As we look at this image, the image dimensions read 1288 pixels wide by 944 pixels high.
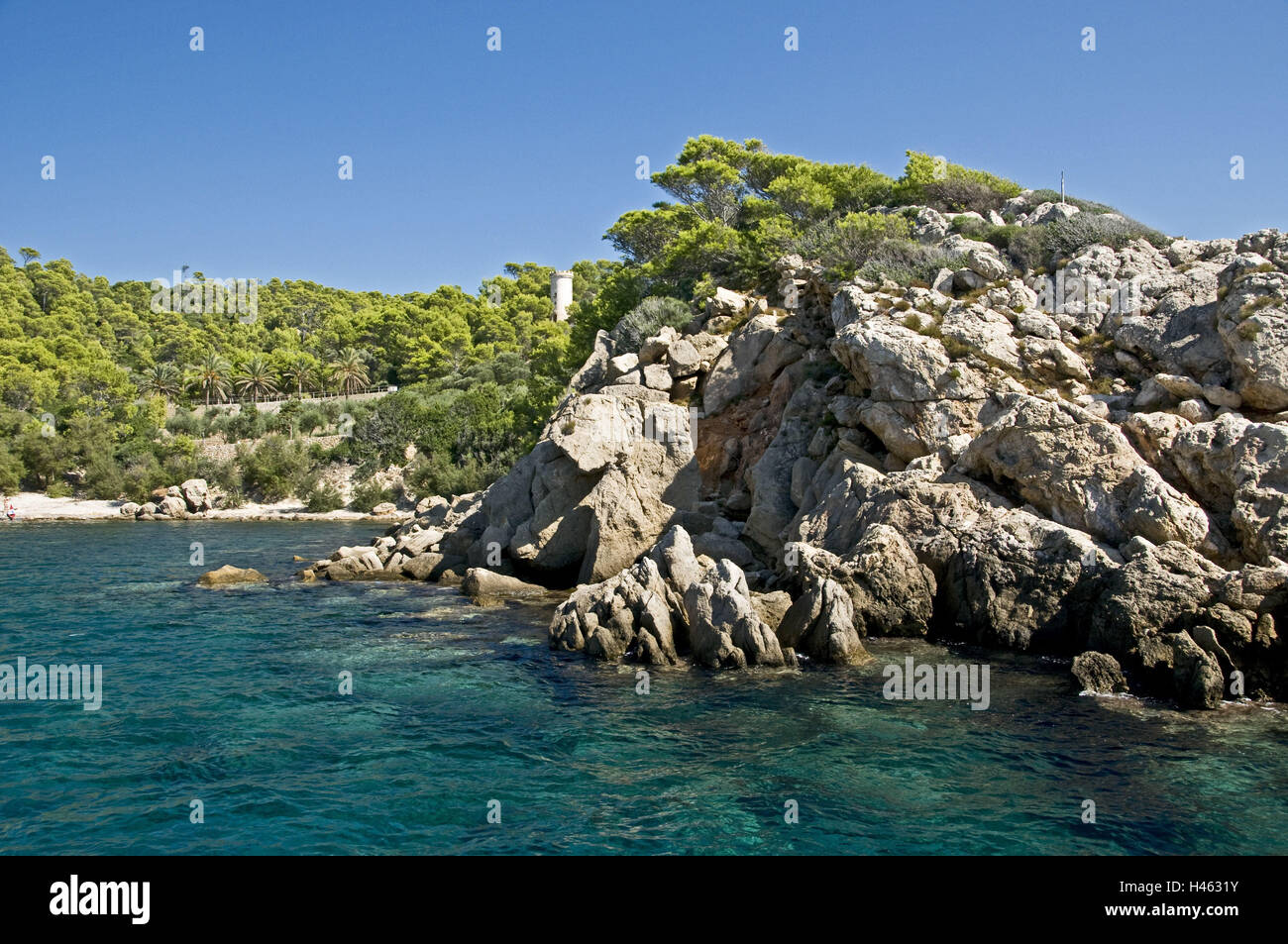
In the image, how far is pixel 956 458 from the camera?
21.7m

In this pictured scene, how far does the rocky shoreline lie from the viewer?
16750mm

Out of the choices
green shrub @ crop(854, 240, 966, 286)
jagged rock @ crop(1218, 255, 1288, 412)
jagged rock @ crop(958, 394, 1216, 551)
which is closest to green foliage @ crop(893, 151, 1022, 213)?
green shrub @ crop(854, 240, 966, 286)

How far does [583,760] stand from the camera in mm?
12828

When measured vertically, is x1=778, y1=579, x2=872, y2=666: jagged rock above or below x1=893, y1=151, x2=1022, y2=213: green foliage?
below

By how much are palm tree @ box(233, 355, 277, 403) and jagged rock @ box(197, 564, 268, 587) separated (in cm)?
4813

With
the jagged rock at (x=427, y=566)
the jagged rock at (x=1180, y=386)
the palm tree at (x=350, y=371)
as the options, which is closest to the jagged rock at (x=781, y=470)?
the jagged rock at (x=1180, y=386)

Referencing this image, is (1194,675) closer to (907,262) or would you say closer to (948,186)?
(907,262)

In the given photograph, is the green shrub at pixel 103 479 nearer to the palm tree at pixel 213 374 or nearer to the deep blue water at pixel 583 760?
the palm tree at pixel 213 374

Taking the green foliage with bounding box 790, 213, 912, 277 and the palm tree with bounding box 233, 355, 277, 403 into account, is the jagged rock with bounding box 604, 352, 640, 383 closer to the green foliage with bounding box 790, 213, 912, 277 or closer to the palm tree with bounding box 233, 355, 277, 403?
the green foliage with bounding box 790, 213, 912, 277

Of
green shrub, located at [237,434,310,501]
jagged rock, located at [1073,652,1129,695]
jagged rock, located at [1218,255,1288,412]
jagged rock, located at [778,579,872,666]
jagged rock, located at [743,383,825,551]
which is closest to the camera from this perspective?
jagged rock, located at [1073,652,1129,695]

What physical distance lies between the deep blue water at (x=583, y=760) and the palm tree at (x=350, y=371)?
185 feet
